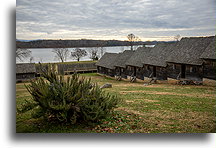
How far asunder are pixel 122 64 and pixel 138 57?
279 centimetres

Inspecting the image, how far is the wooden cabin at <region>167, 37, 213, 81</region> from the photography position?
1650 cm

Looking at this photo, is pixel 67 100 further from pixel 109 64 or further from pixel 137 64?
pixel 109 64

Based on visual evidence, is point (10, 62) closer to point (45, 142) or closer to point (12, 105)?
point (12, 105)

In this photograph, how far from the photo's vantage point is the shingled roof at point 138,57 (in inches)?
916

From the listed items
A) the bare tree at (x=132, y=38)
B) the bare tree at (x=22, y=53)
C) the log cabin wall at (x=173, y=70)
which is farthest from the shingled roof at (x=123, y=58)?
the bare tree at (x=22, y=53)

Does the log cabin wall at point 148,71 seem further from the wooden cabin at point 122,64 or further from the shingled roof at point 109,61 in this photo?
the shingled roof at point 109,61

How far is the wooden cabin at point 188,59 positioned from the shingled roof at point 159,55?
31.8 inches

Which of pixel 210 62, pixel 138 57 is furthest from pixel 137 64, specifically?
pixel 210 62

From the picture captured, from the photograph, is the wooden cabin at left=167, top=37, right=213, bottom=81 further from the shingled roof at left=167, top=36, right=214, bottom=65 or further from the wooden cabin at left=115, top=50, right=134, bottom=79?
the wooden cabin at left=115, top=50, right=134, bottom=79

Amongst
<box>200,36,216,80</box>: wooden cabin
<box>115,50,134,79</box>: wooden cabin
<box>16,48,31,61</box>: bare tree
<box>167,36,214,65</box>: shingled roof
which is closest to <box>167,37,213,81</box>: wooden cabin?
<box>167,36,214,65</box>: shingled roof

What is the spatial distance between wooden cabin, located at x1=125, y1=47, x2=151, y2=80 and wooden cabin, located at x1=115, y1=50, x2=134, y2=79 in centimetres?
69

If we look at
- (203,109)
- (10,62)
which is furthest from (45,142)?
(203,109)

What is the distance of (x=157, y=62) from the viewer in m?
20.7

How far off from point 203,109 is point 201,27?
11.1 feet
